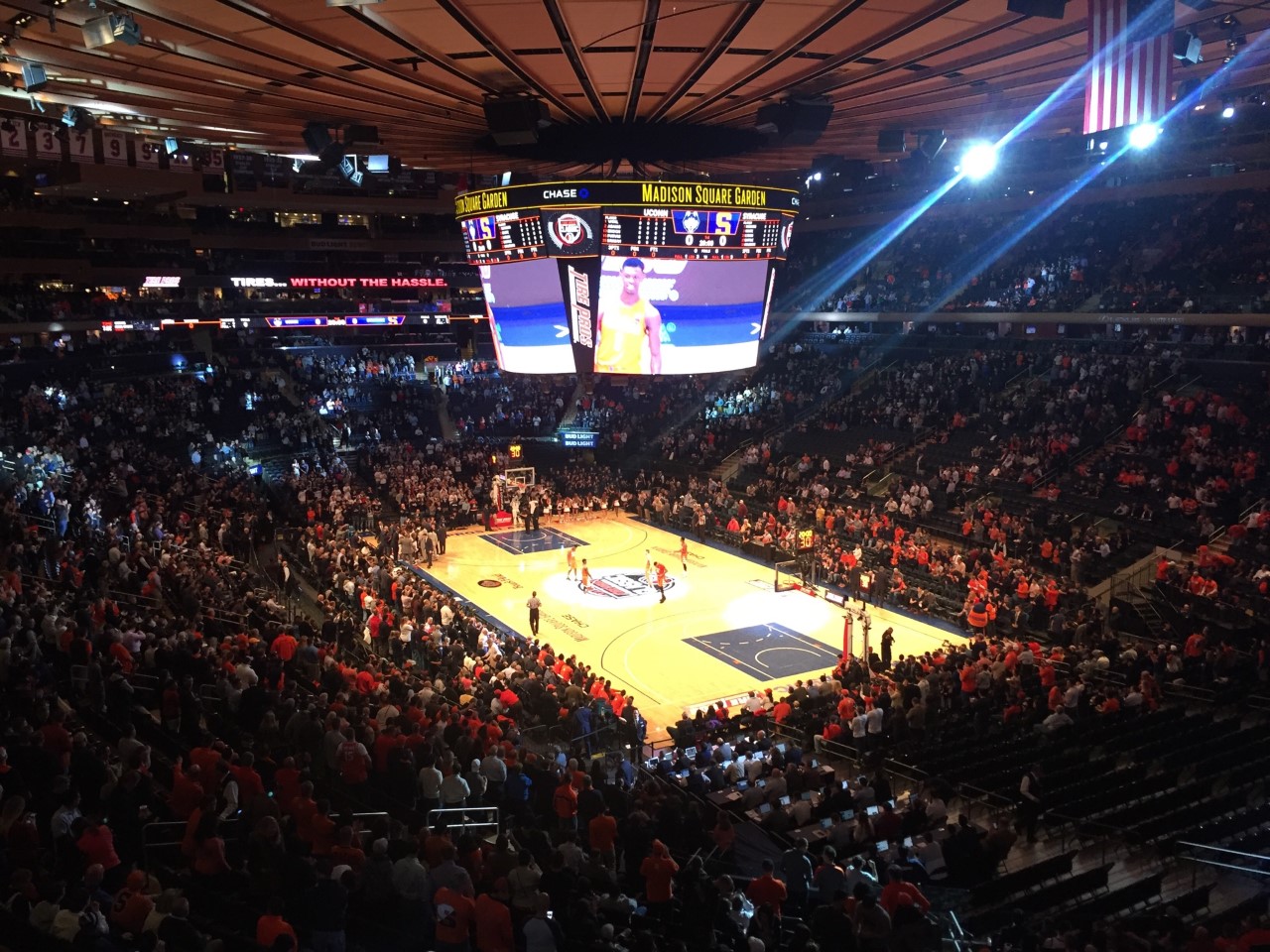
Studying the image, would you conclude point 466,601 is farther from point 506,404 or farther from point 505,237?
point 506,404

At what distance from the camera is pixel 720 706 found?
51.1 ft

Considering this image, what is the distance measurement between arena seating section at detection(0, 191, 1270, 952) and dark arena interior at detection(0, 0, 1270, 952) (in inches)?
3.2

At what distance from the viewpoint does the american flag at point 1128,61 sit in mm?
7039

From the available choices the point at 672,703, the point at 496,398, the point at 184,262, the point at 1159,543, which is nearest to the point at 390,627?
the point at 672,703

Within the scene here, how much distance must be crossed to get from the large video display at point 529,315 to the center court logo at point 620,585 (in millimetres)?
8510

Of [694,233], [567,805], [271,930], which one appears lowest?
[567,805]

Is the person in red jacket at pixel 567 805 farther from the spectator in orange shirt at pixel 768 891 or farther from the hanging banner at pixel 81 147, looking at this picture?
the hanging banner at pixel 81 147

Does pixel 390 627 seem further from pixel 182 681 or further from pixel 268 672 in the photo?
pixel 182 681

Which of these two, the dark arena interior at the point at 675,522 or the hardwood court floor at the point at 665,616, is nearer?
the dark arena interior at the point at 675,522

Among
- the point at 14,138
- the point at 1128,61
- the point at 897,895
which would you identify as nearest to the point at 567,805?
the point at 897,895

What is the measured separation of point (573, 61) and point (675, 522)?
23.3 meters

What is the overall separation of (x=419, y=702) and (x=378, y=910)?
523 centimetres

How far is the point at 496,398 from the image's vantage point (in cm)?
4303

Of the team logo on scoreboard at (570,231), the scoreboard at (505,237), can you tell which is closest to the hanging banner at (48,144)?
the scoreboard at (505,237)
